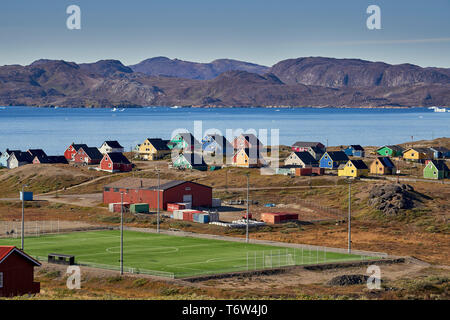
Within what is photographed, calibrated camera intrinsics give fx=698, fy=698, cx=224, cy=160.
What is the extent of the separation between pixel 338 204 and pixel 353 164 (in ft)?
67.8

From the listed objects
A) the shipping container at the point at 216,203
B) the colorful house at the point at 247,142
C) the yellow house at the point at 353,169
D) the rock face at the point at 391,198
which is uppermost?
the colorful house at the point at 247,142

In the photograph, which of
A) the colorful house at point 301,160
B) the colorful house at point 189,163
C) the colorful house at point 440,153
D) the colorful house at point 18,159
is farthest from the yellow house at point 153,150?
the colorful house at point 440,153

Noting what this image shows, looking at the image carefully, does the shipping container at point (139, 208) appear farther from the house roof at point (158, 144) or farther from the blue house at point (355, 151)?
the blue house at point (355, 151)

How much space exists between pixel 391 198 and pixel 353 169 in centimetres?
2475

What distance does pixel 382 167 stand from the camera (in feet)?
425

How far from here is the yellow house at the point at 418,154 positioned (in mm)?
150750

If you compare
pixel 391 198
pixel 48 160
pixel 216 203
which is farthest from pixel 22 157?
pixel 391 198

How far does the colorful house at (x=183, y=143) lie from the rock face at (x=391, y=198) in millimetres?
78627

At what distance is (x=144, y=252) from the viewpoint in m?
Result: 68.9

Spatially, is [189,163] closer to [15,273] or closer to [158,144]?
[158,144]

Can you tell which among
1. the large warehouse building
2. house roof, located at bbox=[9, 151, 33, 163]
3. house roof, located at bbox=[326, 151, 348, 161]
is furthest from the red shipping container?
house roof, located at bbox=[9, 151, 33, 163]
